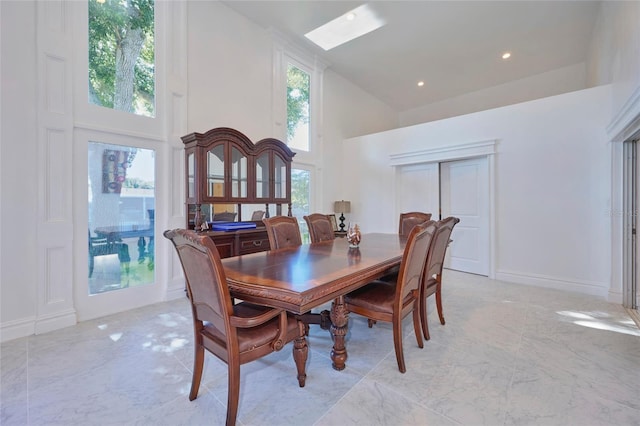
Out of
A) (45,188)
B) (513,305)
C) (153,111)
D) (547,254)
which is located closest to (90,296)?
(45,188)

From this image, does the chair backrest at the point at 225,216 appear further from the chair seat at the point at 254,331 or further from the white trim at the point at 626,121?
the white trim at the point at 626,121

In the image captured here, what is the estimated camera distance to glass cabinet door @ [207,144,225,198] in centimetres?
330

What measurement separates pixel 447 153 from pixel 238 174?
133 inches

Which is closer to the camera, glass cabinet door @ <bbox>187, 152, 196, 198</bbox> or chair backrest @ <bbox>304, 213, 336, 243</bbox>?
chair backrest @ <bbox>304, 213, 336, 243</bbox>

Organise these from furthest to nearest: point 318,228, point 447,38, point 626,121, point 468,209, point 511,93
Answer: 1. point 511,93
2. point 468,209
3. point 447,38
4. point 318,228
5. point 626,121

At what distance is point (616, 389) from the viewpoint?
1685 mm

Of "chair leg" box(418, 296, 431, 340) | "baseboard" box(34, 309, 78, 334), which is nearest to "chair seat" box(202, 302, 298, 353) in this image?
"chair leg" box(418, 296, 431, 340)

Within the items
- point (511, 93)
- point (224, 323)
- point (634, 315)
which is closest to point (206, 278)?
point (224, 323)

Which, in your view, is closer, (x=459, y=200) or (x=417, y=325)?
(x=417, y=325)

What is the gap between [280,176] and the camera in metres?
4.14

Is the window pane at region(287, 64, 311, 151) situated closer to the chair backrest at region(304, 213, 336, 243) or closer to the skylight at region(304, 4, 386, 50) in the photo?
the skylight at region(304, 4, 386, 50)

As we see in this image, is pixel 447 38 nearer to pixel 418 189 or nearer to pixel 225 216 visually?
pixel 418 189

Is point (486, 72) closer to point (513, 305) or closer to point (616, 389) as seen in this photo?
point (513, 305)

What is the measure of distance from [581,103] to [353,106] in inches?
152
